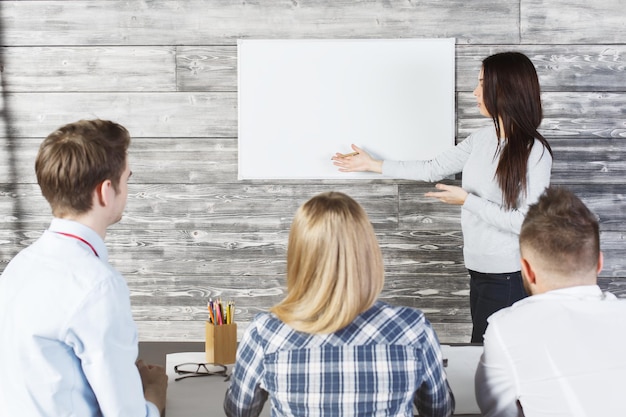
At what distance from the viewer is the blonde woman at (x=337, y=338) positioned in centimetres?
123

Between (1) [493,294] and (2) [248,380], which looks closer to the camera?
(2) [248,380]

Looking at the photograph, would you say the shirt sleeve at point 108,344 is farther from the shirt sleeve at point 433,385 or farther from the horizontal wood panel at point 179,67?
the horizontal wood panel at point 179,67

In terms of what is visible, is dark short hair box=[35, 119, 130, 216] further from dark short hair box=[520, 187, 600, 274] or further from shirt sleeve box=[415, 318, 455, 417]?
dark short hair box=[520, 187, 600, 274]

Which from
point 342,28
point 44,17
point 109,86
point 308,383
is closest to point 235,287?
point 109,86

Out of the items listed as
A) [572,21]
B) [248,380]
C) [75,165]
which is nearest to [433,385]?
[248,380]

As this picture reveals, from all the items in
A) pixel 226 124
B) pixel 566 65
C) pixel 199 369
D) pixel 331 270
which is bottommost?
pixel 199 369

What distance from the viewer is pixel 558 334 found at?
49.8 inches

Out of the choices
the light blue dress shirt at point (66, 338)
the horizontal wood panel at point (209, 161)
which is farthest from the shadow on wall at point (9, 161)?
the light blue dress shirt at point (66, 338)

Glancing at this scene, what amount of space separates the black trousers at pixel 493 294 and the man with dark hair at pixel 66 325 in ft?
4.55

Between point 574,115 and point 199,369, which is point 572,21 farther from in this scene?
point 199,369

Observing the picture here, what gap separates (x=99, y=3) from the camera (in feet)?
9.68

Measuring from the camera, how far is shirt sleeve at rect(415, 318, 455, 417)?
1.29 meters

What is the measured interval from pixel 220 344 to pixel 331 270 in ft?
1.93

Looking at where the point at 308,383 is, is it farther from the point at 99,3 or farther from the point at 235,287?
the point at 99,3
